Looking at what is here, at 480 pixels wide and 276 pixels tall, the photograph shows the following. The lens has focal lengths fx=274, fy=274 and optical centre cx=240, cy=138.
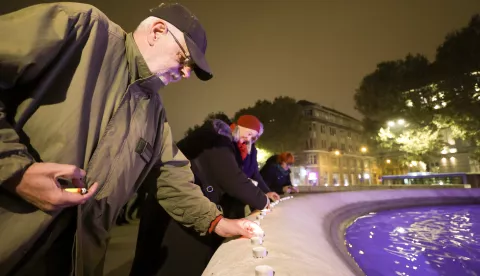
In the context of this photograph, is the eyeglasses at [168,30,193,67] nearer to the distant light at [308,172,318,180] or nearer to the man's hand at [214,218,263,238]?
the man's hand at [214,218,263,238]

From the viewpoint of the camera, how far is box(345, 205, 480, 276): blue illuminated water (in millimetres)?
2590

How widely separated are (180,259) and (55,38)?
Result: 75.2 inches

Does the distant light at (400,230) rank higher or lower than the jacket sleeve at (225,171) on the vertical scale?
lower

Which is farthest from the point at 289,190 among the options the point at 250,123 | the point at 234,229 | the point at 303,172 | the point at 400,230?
the point at 303,172

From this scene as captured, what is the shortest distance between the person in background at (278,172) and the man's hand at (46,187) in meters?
6.41

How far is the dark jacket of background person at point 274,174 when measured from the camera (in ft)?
24.1

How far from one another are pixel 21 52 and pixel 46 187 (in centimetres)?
56

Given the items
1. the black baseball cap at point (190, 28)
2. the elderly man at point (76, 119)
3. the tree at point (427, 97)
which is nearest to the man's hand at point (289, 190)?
the elderly man at point (76, 119)

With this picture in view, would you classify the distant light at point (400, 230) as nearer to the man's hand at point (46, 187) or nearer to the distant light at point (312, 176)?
the man's hand at point (46, 187)

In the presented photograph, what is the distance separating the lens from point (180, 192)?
2.13 m

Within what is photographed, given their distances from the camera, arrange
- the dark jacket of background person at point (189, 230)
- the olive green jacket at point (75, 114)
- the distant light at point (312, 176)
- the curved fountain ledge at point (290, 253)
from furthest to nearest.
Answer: the distant light at point (312, 176) < the dark jacket of background person at point (189, 230) < the curved fountain ledge at point (290, 253) < the olive green jacket at point (75, 114)

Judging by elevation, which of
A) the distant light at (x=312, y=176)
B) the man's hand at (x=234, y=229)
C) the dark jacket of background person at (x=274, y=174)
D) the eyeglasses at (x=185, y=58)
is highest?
the distant light at (x=312, y=176)

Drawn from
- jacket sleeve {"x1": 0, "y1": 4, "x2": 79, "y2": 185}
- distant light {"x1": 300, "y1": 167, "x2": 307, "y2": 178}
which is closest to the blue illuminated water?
jacket sleeve {"x1": 0, "y1": 4, "x2": 79, "y2": 185}

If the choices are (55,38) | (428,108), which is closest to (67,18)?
(55,38)
